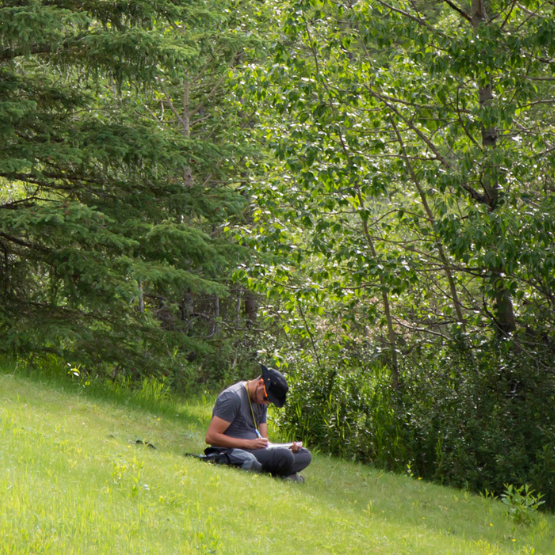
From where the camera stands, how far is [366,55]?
35.5 ft

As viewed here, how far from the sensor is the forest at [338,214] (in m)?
8.85

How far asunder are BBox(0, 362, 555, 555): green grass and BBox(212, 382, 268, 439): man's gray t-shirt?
54 centimetres

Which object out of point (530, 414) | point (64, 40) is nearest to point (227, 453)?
point (530, 414)

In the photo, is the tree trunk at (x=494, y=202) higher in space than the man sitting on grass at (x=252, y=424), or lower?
higher

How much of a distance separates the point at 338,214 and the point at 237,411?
402cm

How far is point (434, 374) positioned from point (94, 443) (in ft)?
18.0

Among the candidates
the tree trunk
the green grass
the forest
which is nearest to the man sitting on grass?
the green grass

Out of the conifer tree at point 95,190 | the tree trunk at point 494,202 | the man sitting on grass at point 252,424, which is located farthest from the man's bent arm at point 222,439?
the tree trunk at point 494,202

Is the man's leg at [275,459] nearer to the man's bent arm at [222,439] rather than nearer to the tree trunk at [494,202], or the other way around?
the man's bent arm at [222,439]

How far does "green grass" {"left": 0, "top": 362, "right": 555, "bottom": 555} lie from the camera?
4.29 meters

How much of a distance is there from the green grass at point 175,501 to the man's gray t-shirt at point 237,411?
54 cm

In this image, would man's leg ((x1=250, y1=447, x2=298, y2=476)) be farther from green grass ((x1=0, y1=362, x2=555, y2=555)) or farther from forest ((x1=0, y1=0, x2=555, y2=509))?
forest ((x1=0, y1=0, x2=555, y2=509))

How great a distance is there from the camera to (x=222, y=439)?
7.40m

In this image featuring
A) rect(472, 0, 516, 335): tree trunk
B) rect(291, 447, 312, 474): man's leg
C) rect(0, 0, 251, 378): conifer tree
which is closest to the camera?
rect(291, 447, 312, 474): man's leg
